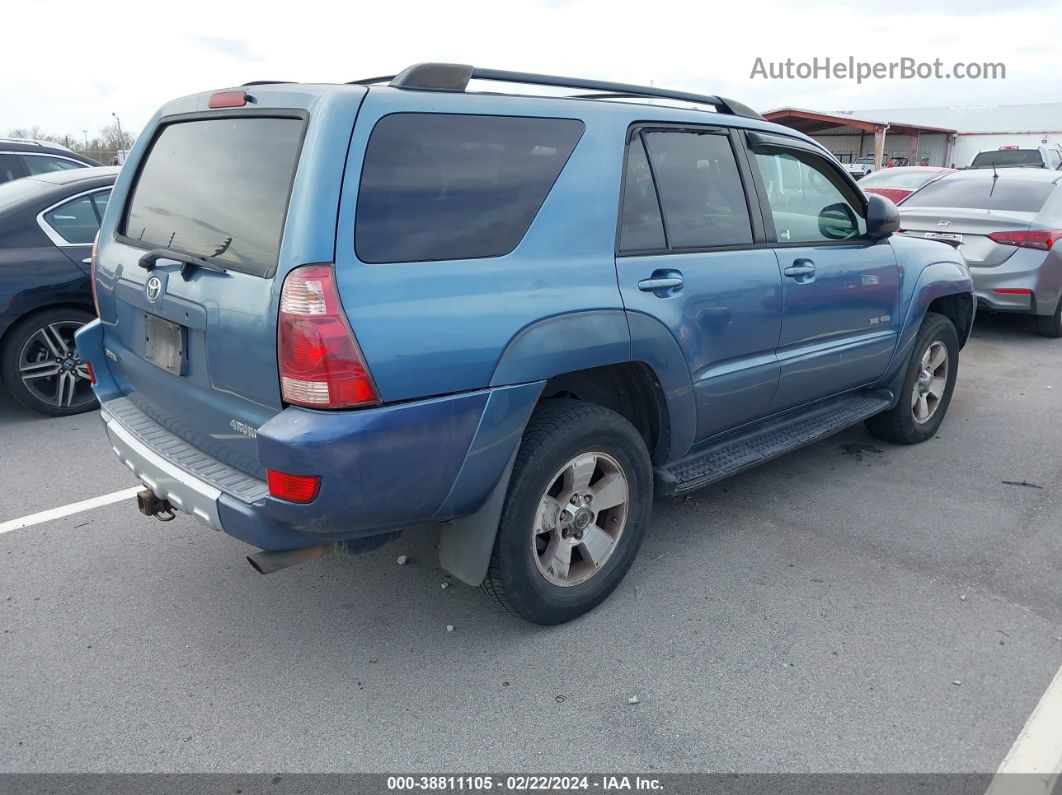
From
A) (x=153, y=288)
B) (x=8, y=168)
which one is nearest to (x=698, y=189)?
(x=153, y=288)

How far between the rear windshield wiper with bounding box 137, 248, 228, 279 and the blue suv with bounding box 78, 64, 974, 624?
1cm

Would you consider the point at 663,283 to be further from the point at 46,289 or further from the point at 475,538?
the point at 46,289

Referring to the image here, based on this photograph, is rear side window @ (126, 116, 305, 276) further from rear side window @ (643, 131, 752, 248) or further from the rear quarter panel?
the rear quarter panel

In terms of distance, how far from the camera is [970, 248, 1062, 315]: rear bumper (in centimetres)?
759

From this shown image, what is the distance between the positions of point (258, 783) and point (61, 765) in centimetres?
61

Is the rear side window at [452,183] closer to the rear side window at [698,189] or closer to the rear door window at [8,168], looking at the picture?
the rear side window at [698,189]

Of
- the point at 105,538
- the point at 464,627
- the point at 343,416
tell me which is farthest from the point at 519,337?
the point at 105,538

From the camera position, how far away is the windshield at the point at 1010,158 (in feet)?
63.1

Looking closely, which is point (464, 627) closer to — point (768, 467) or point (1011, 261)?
point (768, 467)

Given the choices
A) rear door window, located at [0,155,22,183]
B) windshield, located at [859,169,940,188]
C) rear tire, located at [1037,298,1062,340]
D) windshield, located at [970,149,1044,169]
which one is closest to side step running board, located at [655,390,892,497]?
rear tire, located at [1037,298,1062,340]

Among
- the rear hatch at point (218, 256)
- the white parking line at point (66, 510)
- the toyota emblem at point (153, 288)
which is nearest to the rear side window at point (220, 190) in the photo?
the rear hatch at point (218, 256)

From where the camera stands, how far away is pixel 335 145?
239 centimetres

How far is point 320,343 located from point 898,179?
1285 cm

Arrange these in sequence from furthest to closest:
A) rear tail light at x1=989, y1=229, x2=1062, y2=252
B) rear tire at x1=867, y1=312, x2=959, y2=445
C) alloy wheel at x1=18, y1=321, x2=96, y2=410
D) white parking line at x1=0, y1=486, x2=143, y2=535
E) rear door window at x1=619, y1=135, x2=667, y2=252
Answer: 1. rear tail light at x1=989, y1=229, x2=1062, y2=252
2. alloy wheel at x1=18, y1=321, x2=96, y2=410
3. rear tire at x1=867, y1=312, x2=959, y2=445
4. white parking line at x1=0, y1=486, x2=143, y2=535
5. rear door window at x1=619, y1=135, x2=667, y2=252
